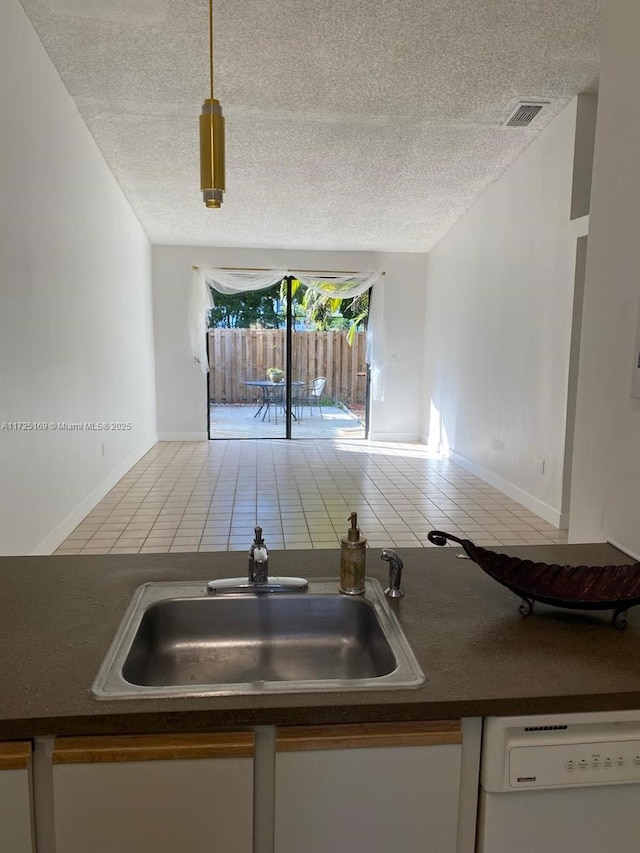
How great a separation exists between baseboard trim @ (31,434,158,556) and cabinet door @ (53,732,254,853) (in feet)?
7.92

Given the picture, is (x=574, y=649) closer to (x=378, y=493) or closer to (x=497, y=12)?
(x=497, y=12)

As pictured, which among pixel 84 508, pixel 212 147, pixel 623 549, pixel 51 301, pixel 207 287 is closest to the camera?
pixel 212 147

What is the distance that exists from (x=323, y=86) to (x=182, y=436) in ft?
16.6

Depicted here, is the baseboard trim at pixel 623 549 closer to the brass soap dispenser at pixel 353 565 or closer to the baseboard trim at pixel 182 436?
the brass soap dispenser at pixel 353 565

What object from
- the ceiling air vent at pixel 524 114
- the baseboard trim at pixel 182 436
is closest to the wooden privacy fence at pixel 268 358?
the baseboard trim at pixel 182 436

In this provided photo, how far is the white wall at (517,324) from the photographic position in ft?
12.8

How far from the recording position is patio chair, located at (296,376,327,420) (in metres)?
7.85

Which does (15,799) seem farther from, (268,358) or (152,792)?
(268,358)

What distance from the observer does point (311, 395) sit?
7.89 metres

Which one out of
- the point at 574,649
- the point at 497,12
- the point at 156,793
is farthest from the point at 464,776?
the point at 497,12

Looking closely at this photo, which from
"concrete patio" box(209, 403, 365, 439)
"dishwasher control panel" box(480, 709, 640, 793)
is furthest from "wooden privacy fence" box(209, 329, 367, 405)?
"dishwasher control panel" box(480, 709, 640, 793)

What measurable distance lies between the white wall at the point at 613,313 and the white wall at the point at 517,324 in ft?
7.88

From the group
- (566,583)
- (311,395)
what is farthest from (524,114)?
(311,395)

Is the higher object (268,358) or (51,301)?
(51,301)
